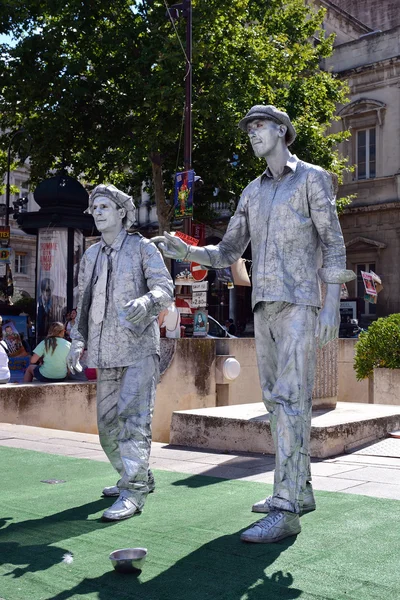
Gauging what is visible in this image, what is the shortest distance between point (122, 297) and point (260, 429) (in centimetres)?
305

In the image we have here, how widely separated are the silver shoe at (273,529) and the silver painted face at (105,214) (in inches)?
87.7

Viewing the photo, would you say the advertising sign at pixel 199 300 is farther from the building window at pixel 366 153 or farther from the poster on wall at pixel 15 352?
Answer: the building window at pixel 366 153

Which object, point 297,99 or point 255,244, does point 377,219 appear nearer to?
point 297,99

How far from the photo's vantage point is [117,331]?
5.30 m

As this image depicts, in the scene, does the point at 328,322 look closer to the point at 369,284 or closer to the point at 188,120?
the point at 188,120

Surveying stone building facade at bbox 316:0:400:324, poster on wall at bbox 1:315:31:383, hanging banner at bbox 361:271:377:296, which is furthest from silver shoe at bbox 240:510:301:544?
stone building facade at bbox 316:0:400:324

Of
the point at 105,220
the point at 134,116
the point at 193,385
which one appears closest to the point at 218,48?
the point at 134,116

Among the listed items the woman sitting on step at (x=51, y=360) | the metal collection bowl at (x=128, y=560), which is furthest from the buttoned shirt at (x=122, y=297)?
the woman sitting on step at (x=51, y=360)

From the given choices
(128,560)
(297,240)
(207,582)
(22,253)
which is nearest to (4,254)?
(297,240)

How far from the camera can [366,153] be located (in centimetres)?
3394

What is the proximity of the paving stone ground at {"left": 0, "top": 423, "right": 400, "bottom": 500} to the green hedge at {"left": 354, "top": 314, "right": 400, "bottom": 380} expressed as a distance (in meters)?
3.93

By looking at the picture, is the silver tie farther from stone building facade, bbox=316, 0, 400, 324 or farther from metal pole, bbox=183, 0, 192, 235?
stone building facade, bbox=316, 0, 400, 324

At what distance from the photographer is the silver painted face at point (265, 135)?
15.7 feet

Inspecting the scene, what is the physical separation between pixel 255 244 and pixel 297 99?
80.5ft
